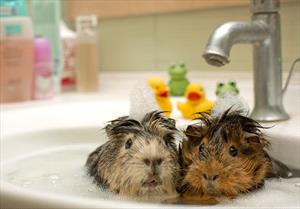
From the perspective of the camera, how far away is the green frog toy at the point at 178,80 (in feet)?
4.13

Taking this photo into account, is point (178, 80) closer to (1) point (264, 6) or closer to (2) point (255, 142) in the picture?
(1) point (264, 6)

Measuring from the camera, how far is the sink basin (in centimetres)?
58

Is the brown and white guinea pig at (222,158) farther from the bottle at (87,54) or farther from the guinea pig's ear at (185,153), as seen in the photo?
the bottle at (87,54)

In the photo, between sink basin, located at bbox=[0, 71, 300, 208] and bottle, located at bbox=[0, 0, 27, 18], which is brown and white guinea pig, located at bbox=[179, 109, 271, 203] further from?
bottle, located at bbox=[0, 0, 27, 18]

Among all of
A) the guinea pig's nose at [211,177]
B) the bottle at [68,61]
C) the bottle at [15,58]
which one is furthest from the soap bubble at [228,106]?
the bottle at [68,61]

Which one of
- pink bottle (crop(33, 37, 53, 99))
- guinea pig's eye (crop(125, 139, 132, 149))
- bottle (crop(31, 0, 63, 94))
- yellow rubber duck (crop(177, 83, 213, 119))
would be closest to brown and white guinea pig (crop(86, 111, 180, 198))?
guinea pig's eye (crop(125, 139, 132, 149))

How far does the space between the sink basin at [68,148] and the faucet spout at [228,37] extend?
16 cm

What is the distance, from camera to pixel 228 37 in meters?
0.76

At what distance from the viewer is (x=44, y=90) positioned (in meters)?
1.37

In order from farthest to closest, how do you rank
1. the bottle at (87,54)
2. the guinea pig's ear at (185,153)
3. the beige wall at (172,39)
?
the bottle at (87,54) < the beige wall at (172,39) < the guinea pig's ear at (185,153)

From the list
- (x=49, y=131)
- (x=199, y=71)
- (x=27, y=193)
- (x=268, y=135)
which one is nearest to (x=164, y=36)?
(x=199, y=71)

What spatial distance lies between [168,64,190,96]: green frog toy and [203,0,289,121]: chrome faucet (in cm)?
33

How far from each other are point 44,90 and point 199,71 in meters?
0.42

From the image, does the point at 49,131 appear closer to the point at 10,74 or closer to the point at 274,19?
the point at 10,74
